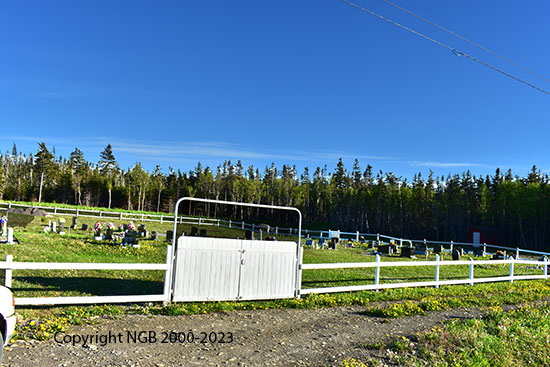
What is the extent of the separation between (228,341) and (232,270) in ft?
9.39

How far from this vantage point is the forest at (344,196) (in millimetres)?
71938

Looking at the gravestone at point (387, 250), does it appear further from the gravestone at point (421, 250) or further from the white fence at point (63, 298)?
the white fence at point (63, 298)

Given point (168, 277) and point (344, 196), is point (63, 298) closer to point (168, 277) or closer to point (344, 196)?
point (168, 277)

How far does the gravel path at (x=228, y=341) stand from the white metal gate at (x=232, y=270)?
3.01ft

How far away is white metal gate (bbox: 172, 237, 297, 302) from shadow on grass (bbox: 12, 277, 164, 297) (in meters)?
2.70

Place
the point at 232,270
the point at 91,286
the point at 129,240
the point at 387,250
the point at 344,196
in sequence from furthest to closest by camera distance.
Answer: the point at 344,196 → the point at 387,250 → the point at 129,240 → the point at 91,286 → the point at 232,270

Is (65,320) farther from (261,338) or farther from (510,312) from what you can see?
(510,312)

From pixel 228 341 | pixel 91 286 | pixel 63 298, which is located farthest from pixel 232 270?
pixel 91 286

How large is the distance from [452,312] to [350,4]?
8.54 metres

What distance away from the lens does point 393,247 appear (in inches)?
1264

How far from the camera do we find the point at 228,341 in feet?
22.2

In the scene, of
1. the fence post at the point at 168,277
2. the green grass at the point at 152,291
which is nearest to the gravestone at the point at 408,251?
the green grass at the point at 152,291

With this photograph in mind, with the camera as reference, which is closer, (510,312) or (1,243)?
(510,312)

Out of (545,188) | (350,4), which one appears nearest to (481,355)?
(350,4)
